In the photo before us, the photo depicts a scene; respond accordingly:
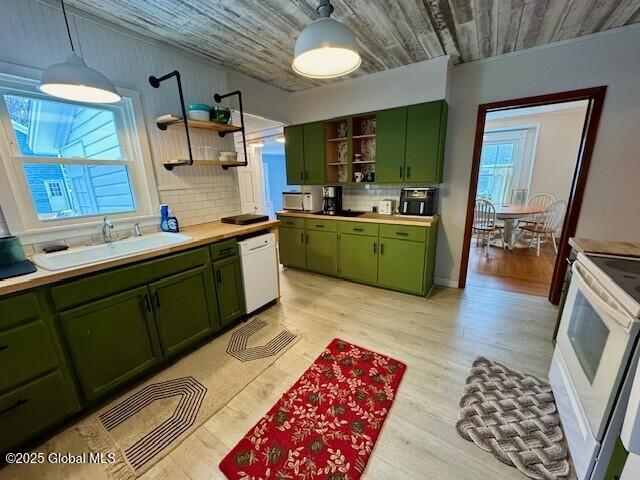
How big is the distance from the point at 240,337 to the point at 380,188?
2547 mm

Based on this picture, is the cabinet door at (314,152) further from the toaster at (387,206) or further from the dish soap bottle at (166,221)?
the dish soap bottle at (166,221)

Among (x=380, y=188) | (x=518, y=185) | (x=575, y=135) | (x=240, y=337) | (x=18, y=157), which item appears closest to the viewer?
(x=18, y=157)

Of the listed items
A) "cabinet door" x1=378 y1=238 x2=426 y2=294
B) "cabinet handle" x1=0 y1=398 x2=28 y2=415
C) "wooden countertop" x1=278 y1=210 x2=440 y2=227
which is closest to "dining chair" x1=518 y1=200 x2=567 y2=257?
"wooden countertop" x1=278 y1=210 x2=440 y2=227

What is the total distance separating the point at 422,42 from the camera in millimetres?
2342

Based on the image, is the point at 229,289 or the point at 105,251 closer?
the point at 105,251

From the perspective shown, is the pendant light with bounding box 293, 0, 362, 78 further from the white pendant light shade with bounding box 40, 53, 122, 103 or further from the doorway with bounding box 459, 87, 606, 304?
the doorway with bounding box 459, 87, 606, 304

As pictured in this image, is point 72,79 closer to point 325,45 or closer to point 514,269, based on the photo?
point 325,45

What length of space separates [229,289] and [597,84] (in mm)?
3842

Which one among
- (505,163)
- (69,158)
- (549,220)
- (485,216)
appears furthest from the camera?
(505,163)

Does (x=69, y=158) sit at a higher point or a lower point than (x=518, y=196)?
higher

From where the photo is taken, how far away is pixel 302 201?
3.73 m

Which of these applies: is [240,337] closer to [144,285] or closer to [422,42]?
[144,285]

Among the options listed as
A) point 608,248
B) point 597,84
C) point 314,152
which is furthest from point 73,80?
point 597,84

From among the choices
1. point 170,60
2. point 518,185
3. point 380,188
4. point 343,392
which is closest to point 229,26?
point 170,60
